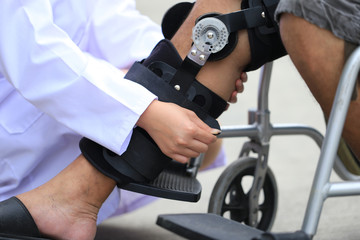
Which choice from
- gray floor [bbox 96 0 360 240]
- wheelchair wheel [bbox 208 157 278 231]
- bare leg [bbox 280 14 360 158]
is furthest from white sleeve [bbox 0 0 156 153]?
gray floor [bbox 96 0 360 240]

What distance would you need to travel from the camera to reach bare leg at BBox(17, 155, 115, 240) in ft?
4.24

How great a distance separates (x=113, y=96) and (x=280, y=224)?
839 mm

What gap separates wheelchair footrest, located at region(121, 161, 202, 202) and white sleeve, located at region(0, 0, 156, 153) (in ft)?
0.32

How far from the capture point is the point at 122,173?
4.18ft

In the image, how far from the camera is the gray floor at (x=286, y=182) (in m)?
1.83

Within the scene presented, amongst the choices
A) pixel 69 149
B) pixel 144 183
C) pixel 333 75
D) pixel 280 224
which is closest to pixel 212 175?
pixel 280 224

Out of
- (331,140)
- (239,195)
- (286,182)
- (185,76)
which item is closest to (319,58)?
(331,140)

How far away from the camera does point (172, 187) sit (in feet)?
4.48

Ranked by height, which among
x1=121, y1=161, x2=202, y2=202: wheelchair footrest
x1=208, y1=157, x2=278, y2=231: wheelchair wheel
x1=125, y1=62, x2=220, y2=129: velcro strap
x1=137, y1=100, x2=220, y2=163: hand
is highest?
x1=125, y1=62, x2=220, y2=129: velcro strap

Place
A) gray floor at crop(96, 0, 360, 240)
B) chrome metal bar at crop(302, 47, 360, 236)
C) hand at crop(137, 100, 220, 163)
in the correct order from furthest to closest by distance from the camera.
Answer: gray floor at crop(96, 0, 360, 240)
hand at crop(137, 100, 220, 163)
chrome metal bar at crop(302, 47, 360, 236)

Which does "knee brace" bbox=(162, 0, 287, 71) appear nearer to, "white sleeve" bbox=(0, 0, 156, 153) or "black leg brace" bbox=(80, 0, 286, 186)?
"black leg brace" bbox=(80, 0, 286, 186)

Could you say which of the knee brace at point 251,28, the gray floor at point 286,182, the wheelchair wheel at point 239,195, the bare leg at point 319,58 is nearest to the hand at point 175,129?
the knee brace at point 251,28

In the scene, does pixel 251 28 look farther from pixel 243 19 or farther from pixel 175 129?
pixel 175 129

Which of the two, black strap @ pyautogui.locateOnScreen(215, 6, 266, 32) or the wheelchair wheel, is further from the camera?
the wheelchair wheel
